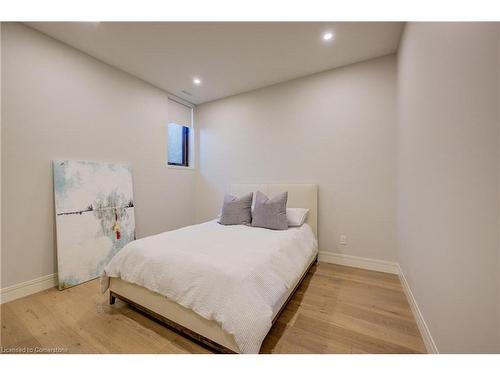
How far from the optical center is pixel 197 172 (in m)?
4.13

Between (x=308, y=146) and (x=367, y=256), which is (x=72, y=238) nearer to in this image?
(x=308, y=146)

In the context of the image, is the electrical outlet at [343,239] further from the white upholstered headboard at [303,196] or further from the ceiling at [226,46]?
the ceiling at [226,46]

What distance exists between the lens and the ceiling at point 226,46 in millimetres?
2035

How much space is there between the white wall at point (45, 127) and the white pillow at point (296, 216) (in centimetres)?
227

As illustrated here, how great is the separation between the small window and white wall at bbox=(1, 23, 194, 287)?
682 mm

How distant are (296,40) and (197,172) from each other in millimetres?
2799

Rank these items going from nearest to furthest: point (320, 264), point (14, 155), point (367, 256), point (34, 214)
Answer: point (14, 155)
point (34, 214)
point (367, 256)
point (320, 264)

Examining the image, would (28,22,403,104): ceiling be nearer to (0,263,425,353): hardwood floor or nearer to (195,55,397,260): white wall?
(195,55,397,260): white wall

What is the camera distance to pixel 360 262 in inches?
105

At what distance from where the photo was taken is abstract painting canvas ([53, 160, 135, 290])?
7.32 ft

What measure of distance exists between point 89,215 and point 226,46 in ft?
8.45

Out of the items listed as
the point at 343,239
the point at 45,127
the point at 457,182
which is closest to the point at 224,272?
the point at 457,182
